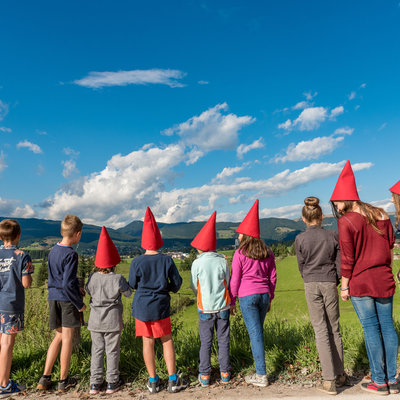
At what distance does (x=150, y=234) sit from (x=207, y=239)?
0.83 meters

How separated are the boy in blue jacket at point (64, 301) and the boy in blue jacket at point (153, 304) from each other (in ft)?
2.57

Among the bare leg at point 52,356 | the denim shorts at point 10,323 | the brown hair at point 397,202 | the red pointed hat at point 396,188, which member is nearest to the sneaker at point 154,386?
the bare leg at point 52,356

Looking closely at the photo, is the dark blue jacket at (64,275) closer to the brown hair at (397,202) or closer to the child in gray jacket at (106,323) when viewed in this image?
the child in gray jacket at (106,323)

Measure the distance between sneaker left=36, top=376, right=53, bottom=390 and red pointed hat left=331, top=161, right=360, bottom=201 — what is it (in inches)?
180

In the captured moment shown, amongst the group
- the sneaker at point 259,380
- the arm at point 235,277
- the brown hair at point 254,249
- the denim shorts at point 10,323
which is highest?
the brown hair at point 254,249

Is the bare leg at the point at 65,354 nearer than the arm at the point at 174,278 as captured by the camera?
Yes

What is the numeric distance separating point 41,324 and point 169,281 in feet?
9.43

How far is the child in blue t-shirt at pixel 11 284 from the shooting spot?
182 inches

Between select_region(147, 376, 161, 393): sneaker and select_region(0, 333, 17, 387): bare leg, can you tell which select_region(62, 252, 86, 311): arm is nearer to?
select_region(0, 333, 17, 387): bare leg

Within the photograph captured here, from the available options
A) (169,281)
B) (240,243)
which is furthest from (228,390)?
(240,243)

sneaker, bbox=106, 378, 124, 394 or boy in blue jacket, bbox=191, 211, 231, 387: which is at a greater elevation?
boy in blue jacket, bbox=191, 211, 231, 387

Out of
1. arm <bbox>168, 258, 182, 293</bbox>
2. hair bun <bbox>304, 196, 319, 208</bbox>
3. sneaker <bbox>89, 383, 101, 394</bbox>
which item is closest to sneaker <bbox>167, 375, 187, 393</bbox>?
sneaker <bbox>89, 383, 101, 394</bbox>

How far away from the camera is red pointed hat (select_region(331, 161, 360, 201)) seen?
14.8 feet

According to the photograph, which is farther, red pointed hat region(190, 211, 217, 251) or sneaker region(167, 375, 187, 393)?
red pointed hat region(190, 211, 217, 251)
